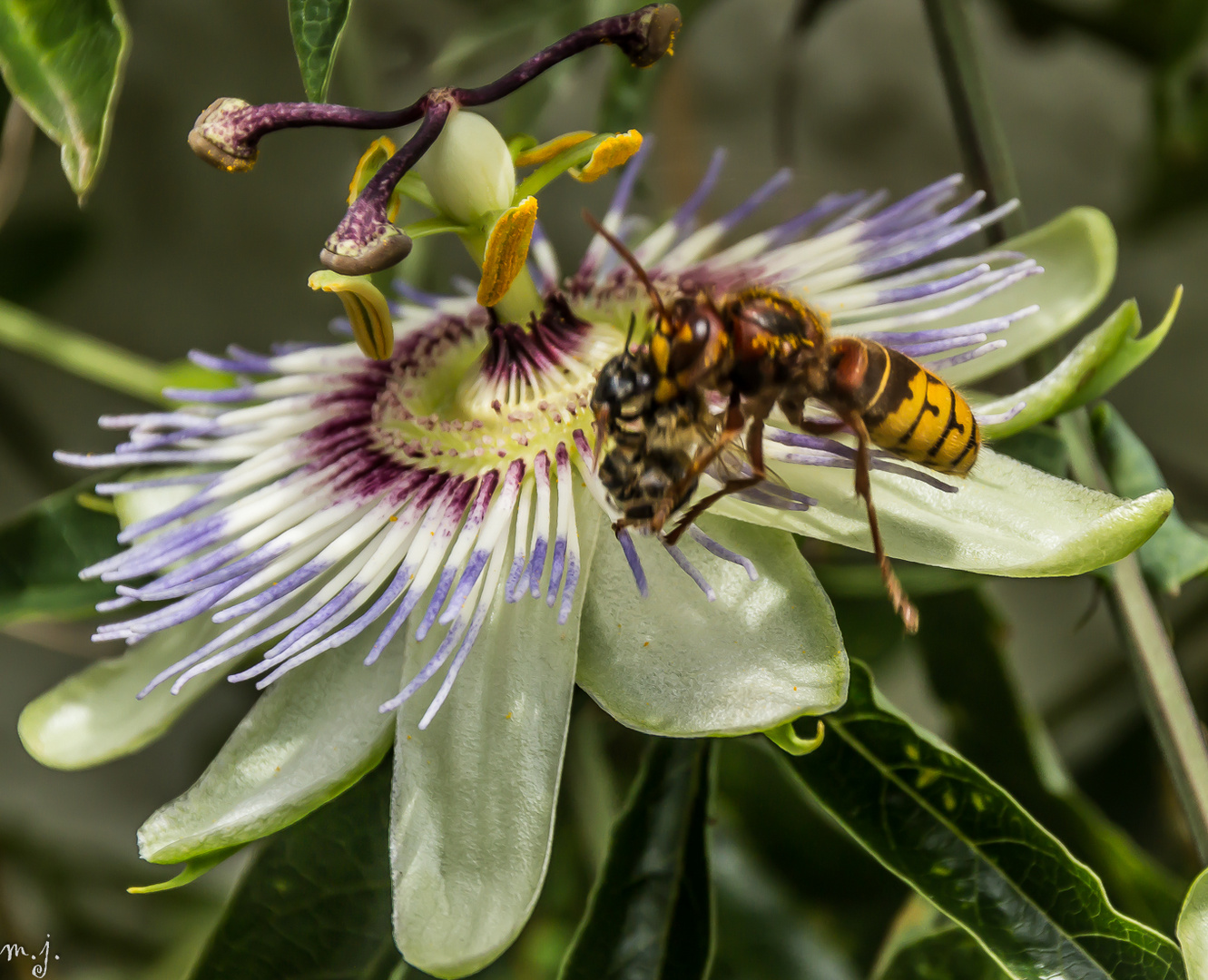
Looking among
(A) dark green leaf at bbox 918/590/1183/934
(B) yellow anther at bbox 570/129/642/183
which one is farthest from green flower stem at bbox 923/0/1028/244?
(A) dark green leaf at bbox 918/590/1183/934

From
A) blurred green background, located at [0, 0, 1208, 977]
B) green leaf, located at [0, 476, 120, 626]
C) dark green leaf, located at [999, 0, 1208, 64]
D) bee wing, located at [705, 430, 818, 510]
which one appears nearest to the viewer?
bee wing, located at [705, 430, 818, 510]

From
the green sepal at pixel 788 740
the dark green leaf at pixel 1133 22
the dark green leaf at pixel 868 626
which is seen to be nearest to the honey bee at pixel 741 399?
the green sepal at pixel 788 740

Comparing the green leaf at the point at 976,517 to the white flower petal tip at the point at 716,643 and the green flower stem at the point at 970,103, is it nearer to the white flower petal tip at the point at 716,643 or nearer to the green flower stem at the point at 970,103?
the white flower petal tip at the point at 716,643

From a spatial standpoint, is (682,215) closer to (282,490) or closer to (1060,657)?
(282,490)

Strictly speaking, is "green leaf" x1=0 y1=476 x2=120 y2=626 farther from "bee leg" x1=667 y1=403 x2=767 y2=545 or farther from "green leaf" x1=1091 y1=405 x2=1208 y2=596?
"green leaf" x1=1091 y1=405 x2=1208 y2=596

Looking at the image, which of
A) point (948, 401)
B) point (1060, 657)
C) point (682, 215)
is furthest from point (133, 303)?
point (1060, 657)

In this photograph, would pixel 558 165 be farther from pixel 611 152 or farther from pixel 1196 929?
pixel 1196 929

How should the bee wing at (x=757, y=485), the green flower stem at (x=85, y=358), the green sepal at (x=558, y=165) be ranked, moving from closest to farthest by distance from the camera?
the bee wing at (x=757, y=485) < the green sepal at (x=558, y=165) < the green flower stem at (x=85, y=358)
